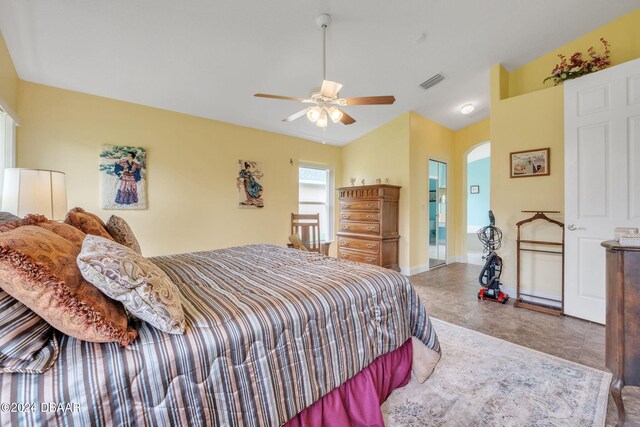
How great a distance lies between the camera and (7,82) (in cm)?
249

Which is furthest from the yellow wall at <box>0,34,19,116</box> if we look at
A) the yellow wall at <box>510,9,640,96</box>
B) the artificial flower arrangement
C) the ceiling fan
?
the yellow wall at <box>510,9,640,96</box>

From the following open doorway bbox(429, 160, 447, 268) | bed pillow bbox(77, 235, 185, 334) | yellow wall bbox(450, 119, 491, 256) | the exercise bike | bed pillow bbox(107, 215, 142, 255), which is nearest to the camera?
bed pillow bbox(77, 235, 185, 334)

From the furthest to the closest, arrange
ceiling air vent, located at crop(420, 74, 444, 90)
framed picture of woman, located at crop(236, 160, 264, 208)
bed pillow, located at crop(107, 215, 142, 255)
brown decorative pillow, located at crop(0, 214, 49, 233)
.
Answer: framed picture of woman, located at crop(236, 160, 264, 208) → ceiling air vent, located at crop(420, 74, 444, 90) → bed pillow, located at crop(107, 215, 142, 255) → brown decorative pillow, located at crop(0, 214, 49, 233)

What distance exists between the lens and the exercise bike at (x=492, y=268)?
3.41m

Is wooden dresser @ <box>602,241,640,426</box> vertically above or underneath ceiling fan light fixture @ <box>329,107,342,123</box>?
underneath

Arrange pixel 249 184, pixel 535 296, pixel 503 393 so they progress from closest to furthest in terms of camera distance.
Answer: pixel 503 393
pixel 535 296
pixel 249 184

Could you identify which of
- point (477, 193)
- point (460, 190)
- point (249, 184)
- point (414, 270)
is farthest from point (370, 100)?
point (477, 193)

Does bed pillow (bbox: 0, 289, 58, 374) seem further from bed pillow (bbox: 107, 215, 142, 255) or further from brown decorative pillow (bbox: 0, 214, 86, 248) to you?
bed pillow (bbox: 107, 215, 142, 255)

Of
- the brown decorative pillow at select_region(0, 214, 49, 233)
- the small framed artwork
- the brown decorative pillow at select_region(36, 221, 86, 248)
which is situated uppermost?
the small framed artwork

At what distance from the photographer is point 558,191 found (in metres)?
3.21

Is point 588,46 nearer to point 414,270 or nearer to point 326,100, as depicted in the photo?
point 326,100

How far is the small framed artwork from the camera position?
10.8 ft

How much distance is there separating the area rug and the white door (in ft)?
4.04

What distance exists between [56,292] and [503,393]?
2362 millimetres
